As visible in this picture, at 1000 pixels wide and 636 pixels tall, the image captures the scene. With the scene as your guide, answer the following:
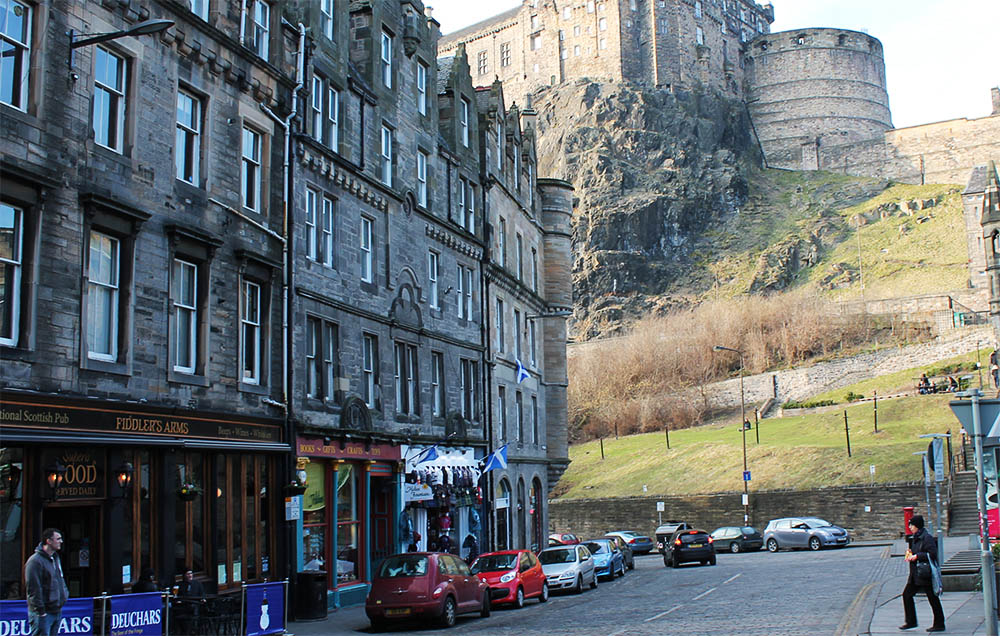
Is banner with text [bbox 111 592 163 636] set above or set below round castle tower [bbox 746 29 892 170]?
below

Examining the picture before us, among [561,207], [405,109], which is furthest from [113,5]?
[561,207]

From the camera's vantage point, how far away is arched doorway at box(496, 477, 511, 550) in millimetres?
36312

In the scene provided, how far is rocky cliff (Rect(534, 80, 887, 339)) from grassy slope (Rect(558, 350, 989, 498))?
4310cm

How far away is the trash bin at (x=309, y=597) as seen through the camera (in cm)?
2230

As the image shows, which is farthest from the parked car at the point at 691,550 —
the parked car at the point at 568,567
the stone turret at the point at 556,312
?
the parked car at the point at 568,567

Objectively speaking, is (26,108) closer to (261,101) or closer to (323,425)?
(261,101)

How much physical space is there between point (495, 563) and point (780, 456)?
38304 millimetres

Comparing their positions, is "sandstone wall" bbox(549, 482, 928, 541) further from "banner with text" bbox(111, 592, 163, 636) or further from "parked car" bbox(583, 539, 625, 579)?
"banner with text" bbox(111, 592, 163, 636)

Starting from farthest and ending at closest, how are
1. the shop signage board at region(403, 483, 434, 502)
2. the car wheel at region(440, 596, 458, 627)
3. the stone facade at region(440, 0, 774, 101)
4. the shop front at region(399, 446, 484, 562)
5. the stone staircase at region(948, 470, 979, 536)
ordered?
1. the stone facade at region(440, 0, 774, 101)
2. the stone staircase at region(948, 470, 979, 536)
3. the shop front at region(399, 446, 484, 562)
4. the shop signage board at region(403, 483, 434, 502)
5. the car wheel at region(440, 596, 458, 627)

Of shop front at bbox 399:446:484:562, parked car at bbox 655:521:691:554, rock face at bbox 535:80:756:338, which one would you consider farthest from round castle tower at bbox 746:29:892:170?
shop front at bbox 399:446:484:562

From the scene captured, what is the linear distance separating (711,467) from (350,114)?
41041 mm

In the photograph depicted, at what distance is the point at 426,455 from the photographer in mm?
29875

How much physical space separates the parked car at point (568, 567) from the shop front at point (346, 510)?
4111 millimetres

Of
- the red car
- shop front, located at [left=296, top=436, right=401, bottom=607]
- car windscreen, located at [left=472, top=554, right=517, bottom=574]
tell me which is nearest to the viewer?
shop front, located at [left=296, top=436, right=401, bottom=607]
